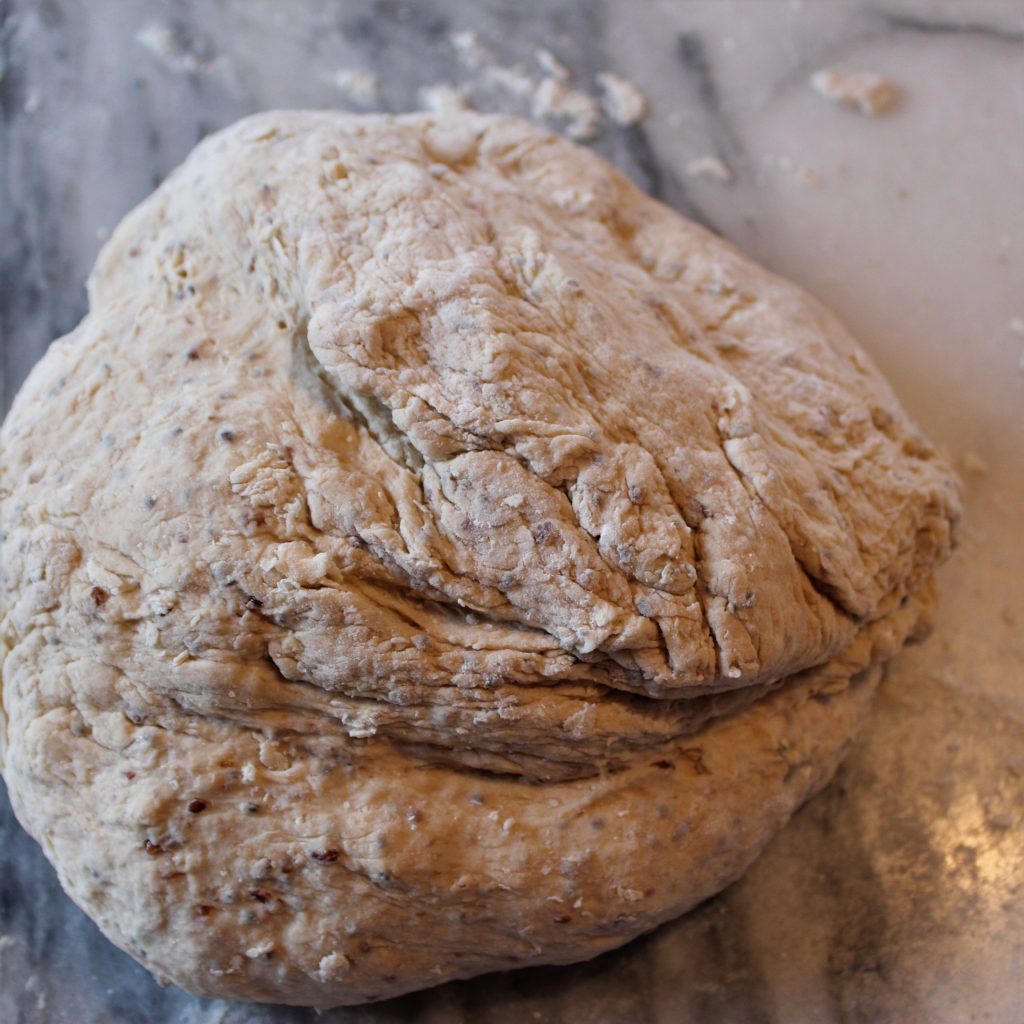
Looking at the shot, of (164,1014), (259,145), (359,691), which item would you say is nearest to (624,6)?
(259,145)

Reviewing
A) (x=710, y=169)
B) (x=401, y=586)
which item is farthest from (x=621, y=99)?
(x=401, y=586)

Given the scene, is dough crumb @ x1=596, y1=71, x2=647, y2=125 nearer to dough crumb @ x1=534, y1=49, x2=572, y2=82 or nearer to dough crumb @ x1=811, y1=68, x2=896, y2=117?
dough crumb @ x1=534, y1=49, x2=572, y2=82

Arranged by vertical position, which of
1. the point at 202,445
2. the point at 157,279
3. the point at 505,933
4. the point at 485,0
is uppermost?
the point at 485,0

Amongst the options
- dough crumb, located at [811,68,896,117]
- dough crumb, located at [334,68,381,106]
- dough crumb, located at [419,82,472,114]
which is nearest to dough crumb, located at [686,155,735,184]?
dough crumb, located at [811,68,896,117]

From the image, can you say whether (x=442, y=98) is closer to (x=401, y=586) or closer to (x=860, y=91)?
(x=860, y=91)

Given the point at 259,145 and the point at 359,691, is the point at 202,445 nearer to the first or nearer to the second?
the point at 359,691
